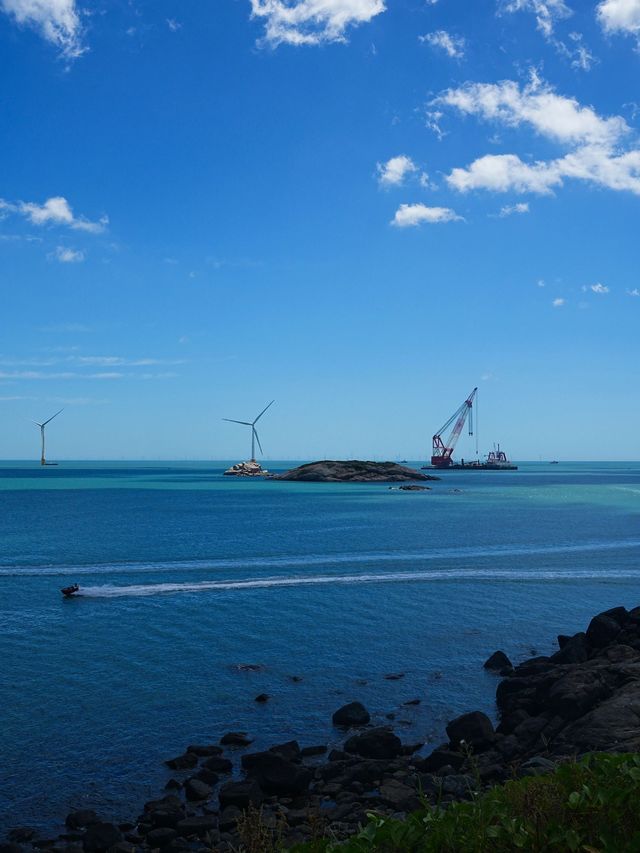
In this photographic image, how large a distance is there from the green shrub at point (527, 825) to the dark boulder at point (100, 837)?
774cm

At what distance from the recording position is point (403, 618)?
114 feet

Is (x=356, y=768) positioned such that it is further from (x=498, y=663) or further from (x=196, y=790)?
(x=498, y=663)

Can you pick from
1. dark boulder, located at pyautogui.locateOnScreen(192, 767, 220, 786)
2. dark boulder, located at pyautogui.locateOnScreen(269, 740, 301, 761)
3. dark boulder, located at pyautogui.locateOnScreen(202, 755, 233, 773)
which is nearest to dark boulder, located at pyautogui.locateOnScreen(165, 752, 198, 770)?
dark boulder, located at pyautogui.locateOnScreen(202, 755, 233, 773)

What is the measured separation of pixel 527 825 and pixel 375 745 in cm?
1105

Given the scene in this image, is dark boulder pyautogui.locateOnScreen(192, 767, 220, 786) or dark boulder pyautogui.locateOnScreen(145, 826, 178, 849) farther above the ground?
dark boulder pyautogui.locateOnScreen(145, 826, 178, 849)

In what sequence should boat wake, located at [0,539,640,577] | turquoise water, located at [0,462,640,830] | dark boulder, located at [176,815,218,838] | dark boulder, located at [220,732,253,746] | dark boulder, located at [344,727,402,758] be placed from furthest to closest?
boat wake, located at [0,539,640,577] → turquoise water, located at [0,462,640,830] → dark boulder, located at [220,732,253,746] → dark boulder, located at [344,727,402,758] → dark boulder, located at [176,815,218,838]

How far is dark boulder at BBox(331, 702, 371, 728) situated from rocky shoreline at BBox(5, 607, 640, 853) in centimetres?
3

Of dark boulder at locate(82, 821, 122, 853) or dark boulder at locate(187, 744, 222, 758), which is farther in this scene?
dark boulder at locate(187, 744, 222, 758)

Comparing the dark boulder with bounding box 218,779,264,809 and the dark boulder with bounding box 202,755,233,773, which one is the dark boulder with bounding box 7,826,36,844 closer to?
the dark boulder with bounding box 218,779,264,809

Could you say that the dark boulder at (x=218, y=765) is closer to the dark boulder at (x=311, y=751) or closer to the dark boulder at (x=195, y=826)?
the dark boulder at (x=311, y=751)

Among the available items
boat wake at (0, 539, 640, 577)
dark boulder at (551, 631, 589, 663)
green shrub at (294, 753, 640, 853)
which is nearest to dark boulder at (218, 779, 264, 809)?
green shrub at (294, 753, 640, 853)

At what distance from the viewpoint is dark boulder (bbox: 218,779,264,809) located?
50.6ft

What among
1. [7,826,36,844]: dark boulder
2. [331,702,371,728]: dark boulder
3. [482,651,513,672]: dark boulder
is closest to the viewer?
[7,826,36,844]: dark boulder

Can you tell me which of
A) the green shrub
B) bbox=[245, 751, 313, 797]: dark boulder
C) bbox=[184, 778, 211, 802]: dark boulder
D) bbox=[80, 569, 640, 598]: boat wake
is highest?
the green shrub
